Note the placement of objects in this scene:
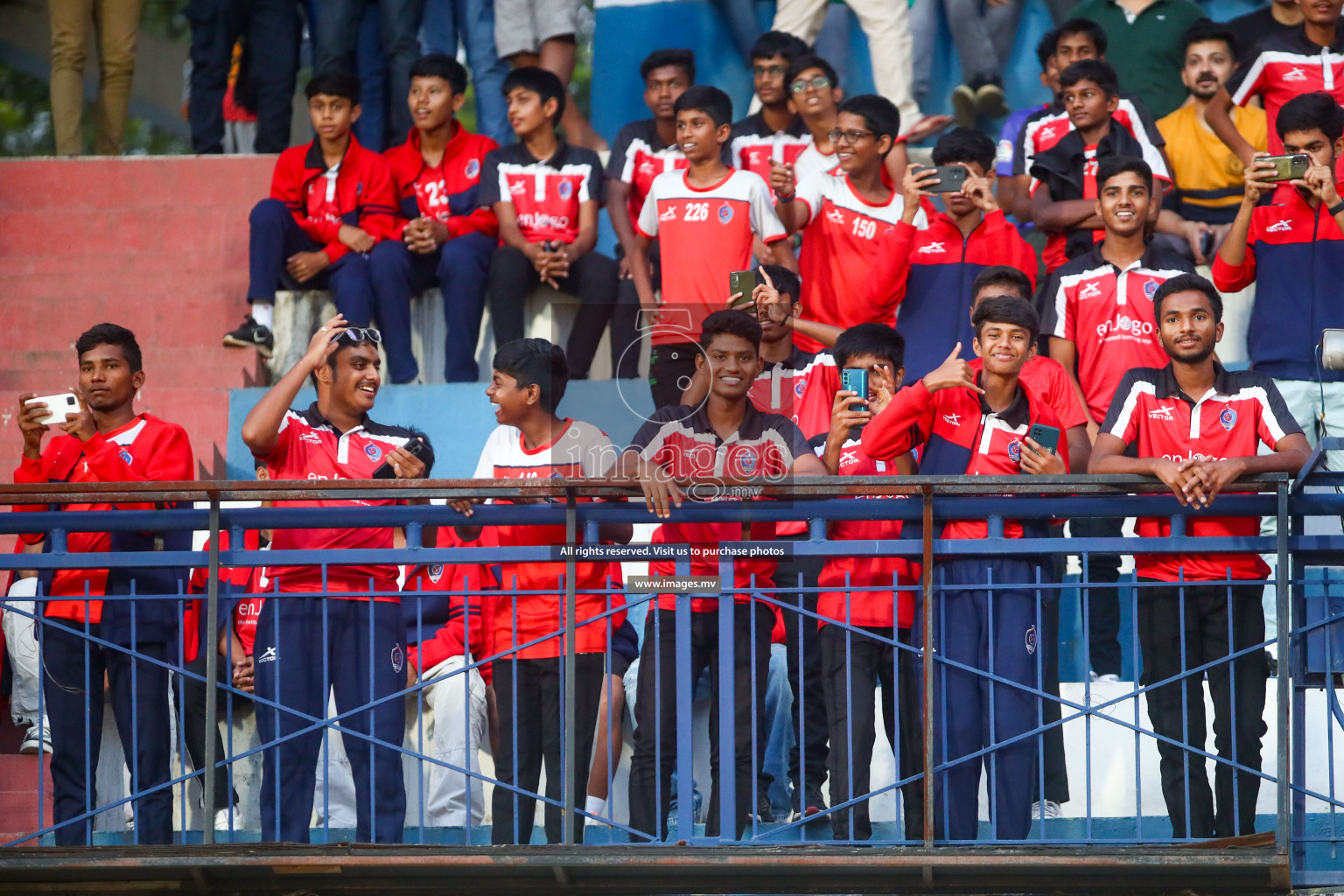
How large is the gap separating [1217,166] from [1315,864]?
4545 mm

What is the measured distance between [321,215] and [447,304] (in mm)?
983

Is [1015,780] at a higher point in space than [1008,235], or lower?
lower

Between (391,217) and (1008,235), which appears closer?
(1008,235)

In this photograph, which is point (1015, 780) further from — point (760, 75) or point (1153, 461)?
point (760, 75)

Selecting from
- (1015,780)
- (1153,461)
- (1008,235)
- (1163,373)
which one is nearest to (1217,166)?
(1008,235)

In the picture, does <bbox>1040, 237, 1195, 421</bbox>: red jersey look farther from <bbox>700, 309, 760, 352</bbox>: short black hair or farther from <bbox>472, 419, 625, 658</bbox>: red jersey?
<bbox>472, 419, 625, 658</bbox>: red jersey

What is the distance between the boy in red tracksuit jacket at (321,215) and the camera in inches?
348

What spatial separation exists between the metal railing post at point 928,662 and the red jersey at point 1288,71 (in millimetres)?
4526

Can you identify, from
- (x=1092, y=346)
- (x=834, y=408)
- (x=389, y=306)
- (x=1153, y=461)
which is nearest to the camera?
(x=1153, y=461)

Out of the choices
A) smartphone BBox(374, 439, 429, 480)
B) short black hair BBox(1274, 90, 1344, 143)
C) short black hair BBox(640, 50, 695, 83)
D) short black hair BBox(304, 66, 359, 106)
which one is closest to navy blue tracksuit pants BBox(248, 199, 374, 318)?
short black hair BBox(304, 66, 359, 106)

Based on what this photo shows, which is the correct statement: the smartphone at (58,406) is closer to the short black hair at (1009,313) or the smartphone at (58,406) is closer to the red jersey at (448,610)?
the red jersey at (448,610)

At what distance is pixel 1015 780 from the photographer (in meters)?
5.48

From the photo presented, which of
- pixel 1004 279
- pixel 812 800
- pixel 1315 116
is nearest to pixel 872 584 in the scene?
pixel 812 800

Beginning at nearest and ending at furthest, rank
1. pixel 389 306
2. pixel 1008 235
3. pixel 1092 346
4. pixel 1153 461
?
1. pixel 1153 461
2. pixel 1092 346
3. pixel 1008 235
4. pixel 389 306
